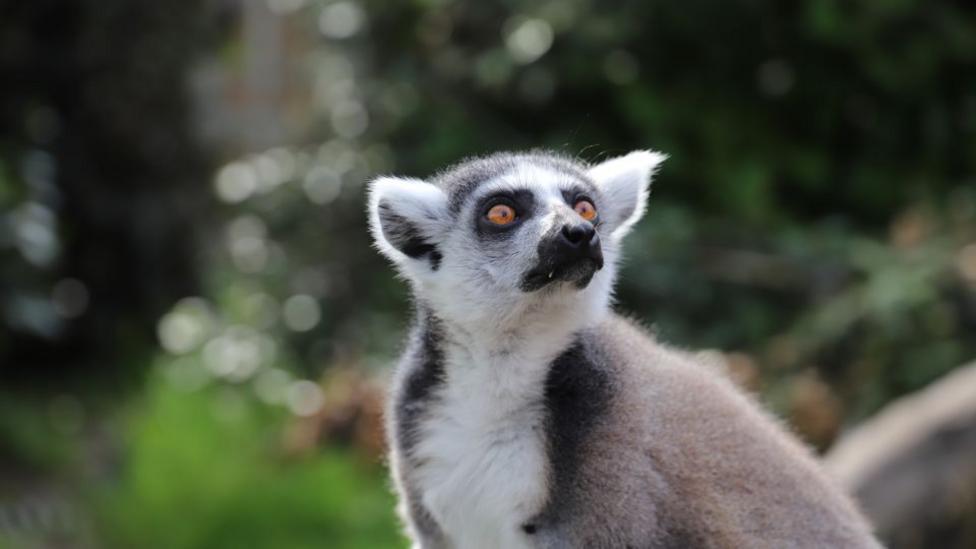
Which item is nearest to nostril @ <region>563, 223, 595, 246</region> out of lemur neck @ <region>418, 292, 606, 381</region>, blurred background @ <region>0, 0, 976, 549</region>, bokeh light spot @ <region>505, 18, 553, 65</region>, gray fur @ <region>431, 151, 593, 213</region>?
lemur neck @ <region>418, 292, 606, 381</region>

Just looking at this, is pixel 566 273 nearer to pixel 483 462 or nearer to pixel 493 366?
pixel 493 366

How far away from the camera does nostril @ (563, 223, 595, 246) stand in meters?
3.14

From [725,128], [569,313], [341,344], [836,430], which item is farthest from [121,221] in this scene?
[569,313]

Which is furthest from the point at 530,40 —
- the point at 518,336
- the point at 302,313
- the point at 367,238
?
the point at 518,336

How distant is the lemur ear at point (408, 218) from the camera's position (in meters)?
3.52

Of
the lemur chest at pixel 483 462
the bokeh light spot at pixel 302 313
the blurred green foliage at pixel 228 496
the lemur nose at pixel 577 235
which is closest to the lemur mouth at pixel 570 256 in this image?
the lemur nose at pixel 577 235

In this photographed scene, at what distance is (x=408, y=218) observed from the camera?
3.52m

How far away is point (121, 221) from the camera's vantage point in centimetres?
1046

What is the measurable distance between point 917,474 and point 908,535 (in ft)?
0.92

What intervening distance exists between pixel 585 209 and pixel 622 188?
0.24 meters

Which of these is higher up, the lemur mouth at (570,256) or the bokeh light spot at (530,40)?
the bokeh light spot at (530,40)

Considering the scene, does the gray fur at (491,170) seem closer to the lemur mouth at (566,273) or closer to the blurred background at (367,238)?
the lemur mouth at (566,273)

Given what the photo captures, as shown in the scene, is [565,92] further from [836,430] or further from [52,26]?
[52,26]

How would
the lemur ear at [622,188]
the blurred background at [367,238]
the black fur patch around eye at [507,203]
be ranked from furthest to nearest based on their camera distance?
1. the blurred background at [367,238]
2. the lemur ear at [622,188]
3. the black fur patch around eye at [507,203]
